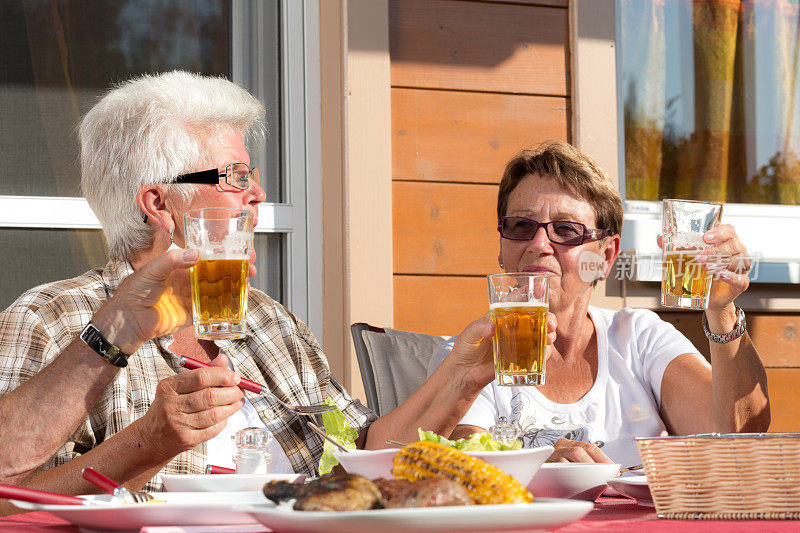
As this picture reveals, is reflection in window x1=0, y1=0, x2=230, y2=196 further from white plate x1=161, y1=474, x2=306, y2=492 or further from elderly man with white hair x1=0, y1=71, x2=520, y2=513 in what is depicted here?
white plate x1=161, y1=474, x2=306, y2=492

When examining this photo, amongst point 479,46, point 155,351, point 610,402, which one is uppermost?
point 479,46

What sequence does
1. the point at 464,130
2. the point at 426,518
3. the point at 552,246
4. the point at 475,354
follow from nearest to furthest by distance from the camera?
the point at 426,518 → the point at 475,354 → the point at 552,246 → the point at 464,130

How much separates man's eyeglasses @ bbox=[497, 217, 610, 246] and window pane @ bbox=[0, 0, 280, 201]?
3.61 ft

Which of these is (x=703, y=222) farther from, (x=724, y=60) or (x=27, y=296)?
(x=724, y=60)

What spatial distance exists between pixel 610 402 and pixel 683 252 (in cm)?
80

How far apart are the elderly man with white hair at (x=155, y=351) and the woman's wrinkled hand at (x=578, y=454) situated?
0.30 m

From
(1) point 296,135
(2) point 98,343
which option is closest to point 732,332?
(2) point 98,343

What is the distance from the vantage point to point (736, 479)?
119 centimetres

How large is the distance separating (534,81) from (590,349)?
1311 millimetres

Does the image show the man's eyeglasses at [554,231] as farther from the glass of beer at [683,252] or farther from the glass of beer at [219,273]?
the glass of beer at [219,273]

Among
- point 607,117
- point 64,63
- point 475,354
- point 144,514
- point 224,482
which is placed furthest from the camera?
point 607,117

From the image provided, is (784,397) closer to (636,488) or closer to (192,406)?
(636,488)

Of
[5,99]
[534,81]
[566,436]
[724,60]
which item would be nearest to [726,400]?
[566,436]

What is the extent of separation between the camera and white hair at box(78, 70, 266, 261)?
95.9 inches
